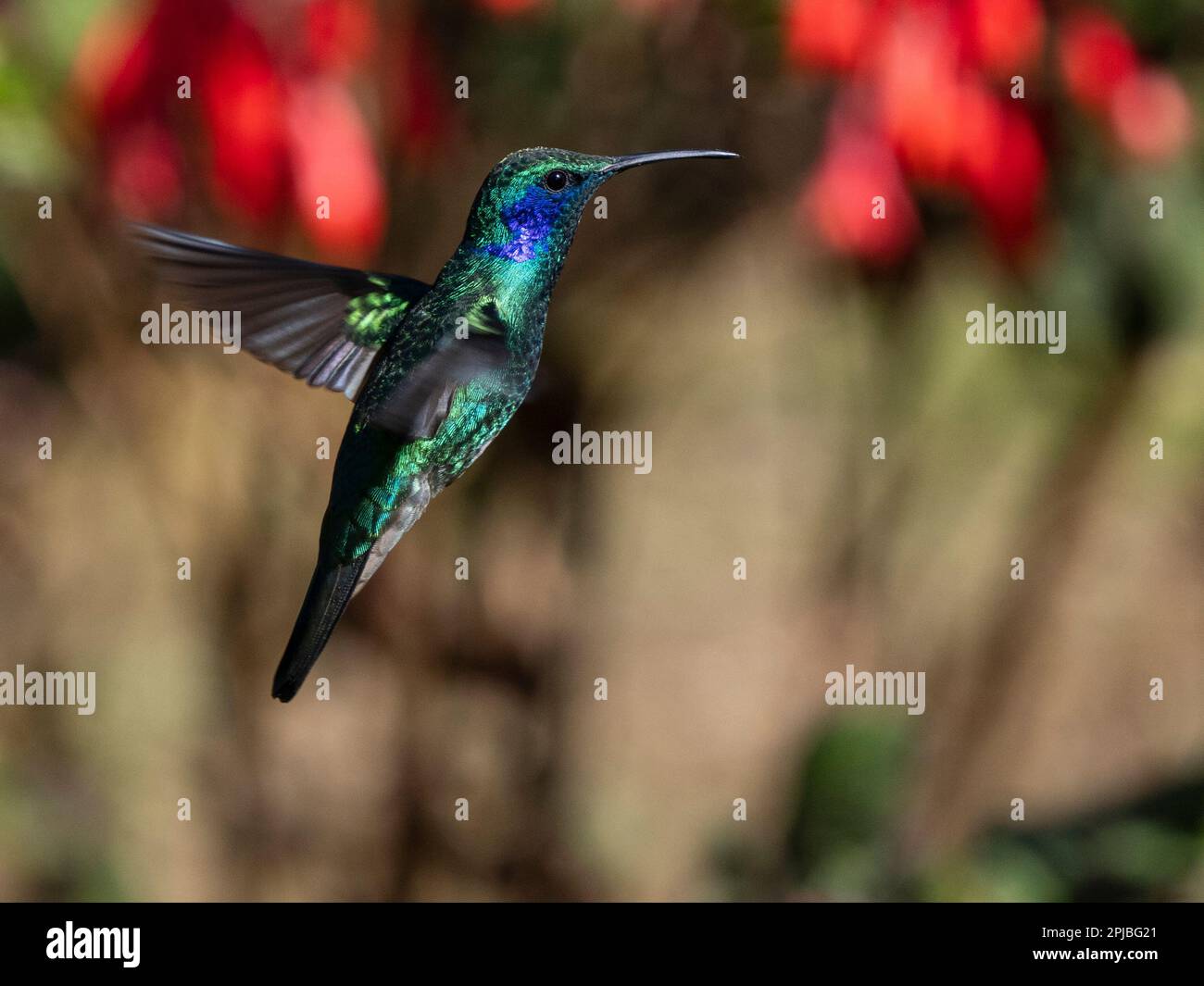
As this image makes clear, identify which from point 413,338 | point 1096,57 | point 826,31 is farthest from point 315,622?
point 1096,57

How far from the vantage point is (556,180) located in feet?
2.08

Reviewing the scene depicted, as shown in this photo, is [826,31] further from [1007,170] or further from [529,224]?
[529,224]

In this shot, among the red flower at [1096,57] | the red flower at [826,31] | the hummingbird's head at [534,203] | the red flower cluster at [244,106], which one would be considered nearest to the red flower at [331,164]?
the red flower cluster at [244,106]

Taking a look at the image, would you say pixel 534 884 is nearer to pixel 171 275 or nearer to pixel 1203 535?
pixel 1203 535

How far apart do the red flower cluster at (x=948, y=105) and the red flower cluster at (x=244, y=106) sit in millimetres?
389

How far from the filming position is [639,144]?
1.64 meters

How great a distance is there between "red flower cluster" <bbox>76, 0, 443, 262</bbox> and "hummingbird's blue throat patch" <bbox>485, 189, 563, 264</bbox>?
563 millimetres

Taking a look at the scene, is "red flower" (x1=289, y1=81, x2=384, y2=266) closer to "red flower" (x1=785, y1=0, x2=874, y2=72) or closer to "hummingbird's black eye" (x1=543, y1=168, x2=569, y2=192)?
"red flower" (x1=785, y1=0, x2=874, y2=72)

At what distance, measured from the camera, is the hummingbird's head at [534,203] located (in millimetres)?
630

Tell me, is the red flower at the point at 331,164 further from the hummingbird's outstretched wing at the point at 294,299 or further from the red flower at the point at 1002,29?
the red flower at the point at 1002,29

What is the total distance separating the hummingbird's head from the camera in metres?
0.63

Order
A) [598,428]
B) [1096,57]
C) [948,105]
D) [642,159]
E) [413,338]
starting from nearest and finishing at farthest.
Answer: [642,159]
[413,338]
[948,105]
[1096,57]
[598,428]

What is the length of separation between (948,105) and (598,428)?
0.62 metres
